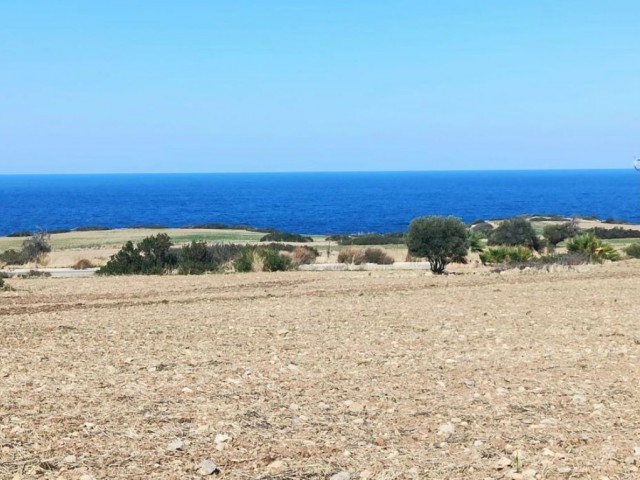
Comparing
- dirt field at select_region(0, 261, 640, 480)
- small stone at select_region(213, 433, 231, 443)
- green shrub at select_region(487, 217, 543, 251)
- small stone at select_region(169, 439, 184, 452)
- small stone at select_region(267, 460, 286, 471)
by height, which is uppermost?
small stone at select_region(169, 439, 184, 452)

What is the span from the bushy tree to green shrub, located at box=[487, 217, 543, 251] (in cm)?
1352

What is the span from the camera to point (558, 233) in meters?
48.8

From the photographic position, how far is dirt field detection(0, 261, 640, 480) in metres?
6.60

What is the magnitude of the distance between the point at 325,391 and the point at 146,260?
2273cm

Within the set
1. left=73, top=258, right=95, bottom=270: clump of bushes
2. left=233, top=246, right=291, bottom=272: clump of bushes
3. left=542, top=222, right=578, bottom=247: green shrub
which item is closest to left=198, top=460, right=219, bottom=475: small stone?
left=233, top=246, right=291, bottom=272: clump of bushes

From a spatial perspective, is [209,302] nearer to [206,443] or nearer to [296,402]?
[296,402]

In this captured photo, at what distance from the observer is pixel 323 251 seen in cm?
4716

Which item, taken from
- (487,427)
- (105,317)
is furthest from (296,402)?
(105,317)

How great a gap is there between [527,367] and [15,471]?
6.15 m

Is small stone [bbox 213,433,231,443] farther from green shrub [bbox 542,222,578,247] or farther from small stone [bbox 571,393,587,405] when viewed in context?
green shrub [bbox 542,222,578,247]

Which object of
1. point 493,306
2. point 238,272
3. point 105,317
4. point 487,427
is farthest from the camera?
point 238,272

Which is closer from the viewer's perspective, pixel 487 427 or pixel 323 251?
pixel 487 427

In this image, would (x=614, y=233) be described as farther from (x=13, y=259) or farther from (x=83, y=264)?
(x=13, y=259)

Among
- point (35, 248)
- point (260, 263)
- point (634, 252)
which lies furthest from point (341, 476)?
point (35, 248)
